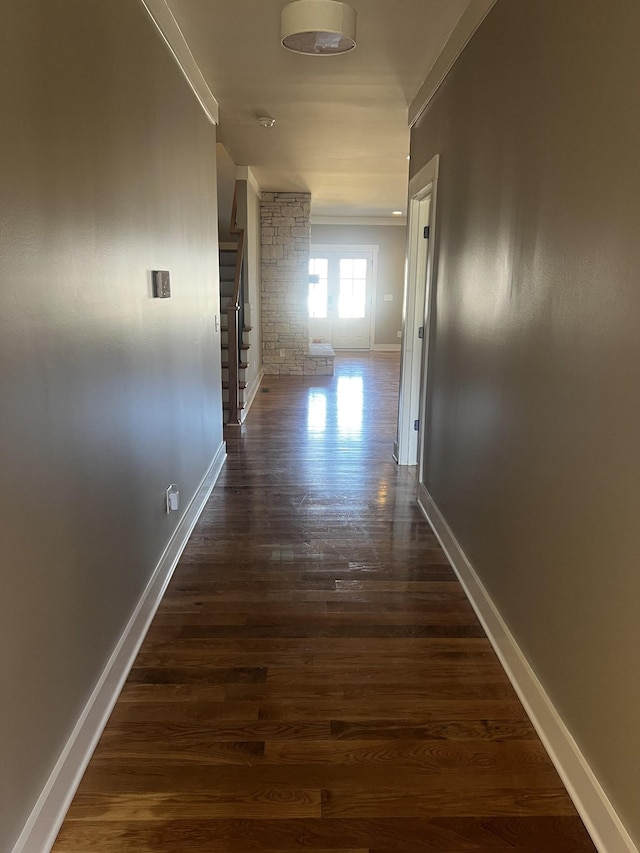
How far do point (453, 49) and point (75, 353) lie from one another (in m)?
2.56

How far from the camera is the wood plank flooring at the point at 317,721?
1.59 metres

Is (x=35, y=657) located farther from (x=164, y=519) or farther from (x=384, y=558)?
(x=384, y=558)

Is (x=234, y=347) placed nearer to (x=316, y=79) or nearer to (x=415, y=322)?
(x=415, y=322)

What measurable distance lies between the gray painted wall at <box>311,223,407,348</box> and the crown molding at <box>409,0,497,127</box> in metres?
8.25

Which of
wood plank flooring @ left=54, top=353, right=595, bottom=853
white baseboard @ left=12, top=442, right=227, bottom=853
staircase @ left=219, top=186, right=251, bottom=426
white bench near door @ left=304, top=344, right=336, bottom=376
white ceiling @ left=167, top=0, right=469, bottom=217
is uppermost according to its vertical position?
white ceiling @ left=167, top=0, right=469, bottom=217

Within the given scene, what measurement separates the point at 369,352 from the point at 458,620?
10339 mm

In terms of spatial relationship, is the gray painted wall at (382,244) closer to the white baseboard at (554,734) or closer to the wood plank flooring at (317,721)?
the wood plank flooring at (317,721)

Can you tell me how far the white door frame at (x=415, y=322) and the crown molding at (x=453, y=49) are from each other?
1.39ft

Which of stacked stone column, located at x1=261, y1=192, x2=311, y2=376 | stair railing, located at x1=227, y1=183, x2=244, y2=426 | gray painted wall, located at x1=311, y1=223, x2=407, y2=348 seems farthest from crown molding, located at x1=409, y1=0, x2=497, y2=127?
gray painted wall, located at x1=311, y1=223, x2=407, y2=348

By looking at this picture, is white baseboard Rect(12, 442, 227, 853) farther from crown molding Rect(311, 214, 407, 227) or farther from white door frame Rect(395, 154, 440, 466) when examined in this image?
crown molding Rect(311, 214, 407, 227)

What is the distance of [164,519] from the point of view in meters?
2.95

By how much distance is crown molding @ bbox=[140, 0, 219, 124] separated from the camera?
267 cm

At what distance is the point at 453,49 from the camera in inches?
122

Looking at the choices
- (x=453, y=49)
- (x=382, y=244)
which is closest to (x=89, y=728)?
(x=453, y=49)
